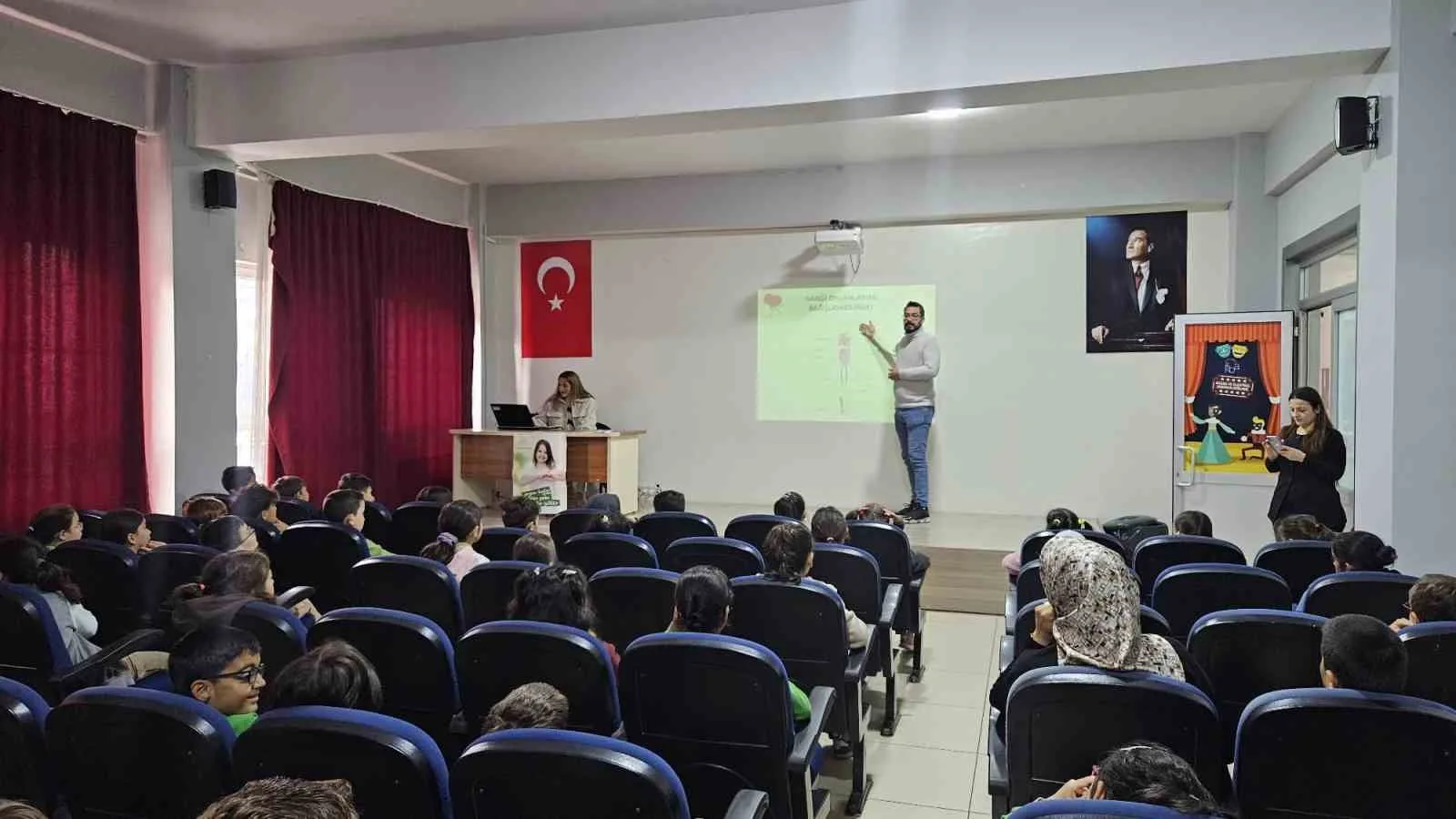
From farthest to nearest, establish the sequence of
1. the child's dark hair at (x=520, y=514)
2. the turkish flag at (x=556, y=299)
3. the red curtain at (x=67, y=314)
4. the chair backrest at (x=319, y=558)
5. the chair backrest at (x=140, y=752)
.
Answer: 1. the turkish flag at (x=556, y=299)
2. the red curtain at (x=67, y=314)
3. the child's dark hair at (x=520, y=514)
4. the chair backrest at (x=319, y=558)
5. the chair backrest at (x=140, y=752)

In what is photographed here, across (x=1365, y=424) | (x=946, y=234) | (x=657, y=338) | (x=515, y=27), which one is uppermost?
(x=515, y=27)

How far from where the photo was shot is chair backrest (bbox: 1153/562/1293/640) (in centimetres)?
276

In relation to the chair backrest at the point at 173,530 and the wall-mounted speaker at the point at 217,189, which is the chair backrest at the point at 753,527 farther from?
the wall-mounted speaker at the point at 217,189

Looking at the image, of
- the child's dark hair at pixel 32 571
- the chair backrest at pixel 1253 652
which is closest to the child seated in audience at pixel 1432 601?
the chair backrest at pixel 1253 652

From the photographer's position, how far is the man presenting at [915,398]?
7.79 meters

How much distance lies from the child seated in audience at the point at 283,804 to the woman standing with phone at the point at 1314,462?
4444 millimetres

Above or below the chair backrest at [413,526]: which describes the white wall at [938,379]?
above

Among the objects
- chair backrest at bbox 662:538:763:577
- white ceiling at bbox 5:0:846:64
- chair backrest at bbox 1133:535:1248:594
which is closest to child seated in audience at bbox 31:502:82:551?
chair backrest at bbox 662:538:763:577

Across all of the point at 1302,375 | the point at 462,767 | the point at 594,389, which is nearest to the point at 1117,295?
the point at 1302,375

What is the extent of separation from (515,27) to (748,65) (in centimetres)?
133

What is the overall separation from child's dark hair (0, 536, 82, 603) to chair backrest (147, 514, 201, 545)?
3.50ft

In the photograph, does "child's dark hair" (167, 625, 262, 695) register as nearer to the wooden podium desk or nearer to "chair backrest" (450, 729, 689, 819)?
"chair backrest" (450, 729, 689, 819)

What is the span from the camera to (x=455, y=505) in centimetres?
378

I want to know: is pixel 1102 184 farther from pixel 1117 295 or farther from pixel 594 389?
pixel 594 389
